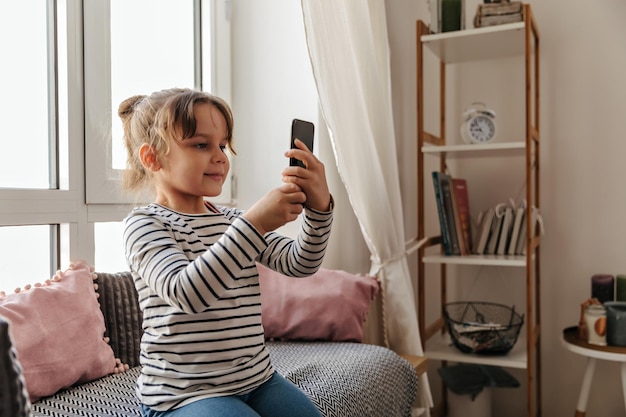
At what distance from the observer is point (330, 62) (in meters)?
1.88

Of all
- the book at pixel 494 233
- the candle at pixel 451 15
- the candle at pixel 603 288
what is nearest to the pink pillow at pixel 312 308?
the book at pixel 494 233

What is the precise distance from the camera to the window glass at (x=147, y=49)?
1784mm

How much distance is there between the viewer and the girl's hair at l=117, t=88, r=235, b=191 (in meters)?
1.04

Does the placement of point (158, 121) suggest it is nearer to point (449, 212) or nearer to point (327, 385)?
point (327, 385)

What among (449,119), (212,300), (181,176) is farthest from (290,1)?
(212,300)

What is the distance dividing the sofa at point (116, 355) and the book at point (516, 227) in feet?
2.30

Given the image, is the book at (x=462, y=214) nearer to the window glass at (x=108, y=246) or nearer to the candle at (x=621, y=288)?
the candle at (x=621, y=288)

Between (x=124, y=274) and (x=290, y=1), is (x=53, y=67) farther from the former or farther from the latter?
(x=290, y=1)

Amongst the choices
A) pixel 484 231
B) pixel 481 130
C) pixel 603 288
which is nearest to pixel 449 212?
pixel 484 231

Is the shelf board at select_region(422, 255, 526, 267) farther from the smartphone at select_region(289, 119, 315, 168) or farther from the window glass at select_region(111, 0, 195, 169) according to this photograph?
the smartphone at select_region(289, 119, 315, 168)

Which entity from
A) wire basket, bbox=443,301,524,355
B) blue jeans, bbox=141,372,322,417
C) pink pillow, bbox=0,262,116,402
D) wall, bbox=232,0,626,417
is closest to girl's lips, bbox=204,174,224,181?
blue jeans, bbox=141,372,322,417

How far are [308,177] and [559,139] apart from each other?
163cm

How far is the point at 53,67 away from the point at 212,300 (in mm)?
970

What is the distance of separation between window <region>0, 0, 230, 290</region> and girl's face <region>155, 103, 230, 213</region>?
559 millimetres
